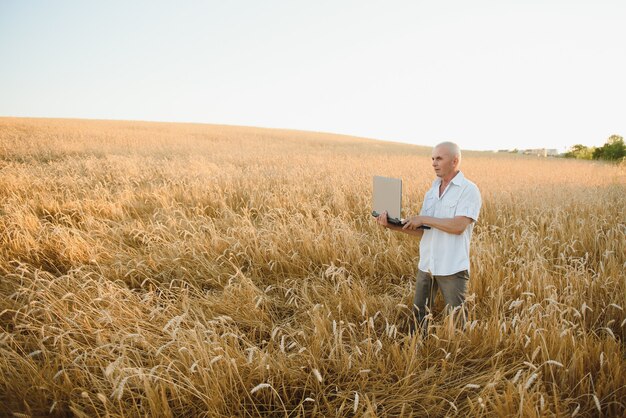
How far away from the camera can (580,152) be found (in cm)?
5197

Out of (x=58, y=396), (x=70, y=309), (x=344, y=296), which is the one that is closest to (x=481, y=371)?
(x=344, y=296)

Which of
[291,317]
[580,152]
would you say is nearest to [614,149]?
[580,152]

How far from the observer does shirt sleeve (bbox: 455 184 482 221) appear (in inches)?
91.4

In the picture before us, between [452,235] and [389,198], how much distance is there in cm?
55

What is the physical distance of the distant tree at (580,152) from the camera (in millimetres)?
50375

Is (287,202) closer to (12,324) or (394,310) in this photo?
(394,310)

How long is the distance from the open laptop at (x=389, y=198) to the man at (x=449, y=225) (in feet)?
0.19

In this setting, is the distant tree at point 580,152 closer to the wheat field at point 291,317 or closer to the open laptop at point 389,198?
the wheat field at point 291,317

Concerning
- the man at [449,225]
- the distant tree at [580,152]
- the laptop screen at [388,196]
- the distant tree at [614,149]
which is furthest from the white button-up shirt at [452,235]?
the distant tree at [580,152]

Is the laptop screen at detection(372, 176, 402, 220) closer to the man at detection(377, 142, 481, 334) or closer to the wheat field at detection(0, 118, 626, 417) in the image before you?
the man at detection(377, 142, 481, 334)

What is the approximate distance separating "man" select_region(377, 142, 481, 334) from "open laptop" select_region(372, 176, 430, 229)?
0.06 metres

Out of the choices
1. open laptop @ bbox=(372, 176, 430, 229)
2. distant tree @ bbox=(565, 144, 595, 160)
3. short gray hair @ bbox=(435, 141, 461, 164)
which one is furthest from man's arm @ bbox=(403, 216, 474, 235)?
distant tree @ bbox=(565, 144, 595, 160)

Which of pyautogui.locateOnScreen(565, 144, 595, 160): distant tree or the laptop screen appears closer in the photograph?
the laptop screen

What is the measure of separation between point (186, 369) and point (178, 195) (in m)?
4.99
